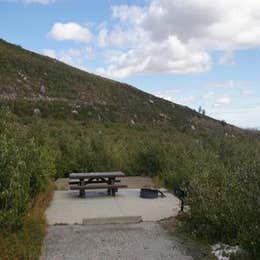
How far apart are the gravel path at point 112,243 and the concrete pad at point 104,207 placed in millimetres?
680

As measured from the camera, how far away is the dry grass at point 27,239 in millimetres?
6750

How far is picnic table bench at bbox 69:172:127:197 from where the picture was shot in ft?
39.0

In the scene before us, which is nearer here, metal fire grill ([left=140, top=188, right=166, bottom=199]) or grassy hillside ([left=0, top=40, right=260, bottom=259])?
grassy hillside ([left=0, top=40, right=260, bottom=259])

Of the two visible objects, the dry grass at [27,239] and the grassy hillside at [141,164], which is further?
the grassy hillside at [141,164]

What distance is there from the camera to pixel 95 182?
1257cm

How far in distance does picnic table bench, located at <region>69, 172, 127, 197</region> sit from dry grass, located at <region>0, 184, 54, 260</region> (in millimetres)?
2396

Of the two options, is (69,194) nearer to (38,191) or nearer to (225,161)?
(38,191)

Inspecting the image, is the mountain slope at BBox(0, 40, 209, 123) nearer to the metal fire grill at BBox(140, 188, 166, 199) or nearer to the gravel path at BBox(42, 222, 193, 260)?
the metal fire grill at BBox(140, 188, 166, 199)

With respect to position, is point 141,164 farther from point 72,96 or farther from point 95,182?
point 72,96

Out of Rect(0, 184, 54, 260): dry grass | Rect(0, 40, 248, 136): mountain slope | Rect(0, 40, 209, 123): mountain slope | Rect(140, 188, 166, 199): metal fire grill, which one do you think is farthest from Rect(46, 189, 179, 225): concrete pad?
Rect(0, 40, 209, 123): mountain slope

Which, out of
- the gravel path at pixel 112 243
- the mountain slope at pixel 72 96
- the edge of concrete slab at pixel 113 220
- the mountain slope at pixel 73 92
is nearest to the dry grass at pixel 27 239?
the gravel path at pixel 112 243

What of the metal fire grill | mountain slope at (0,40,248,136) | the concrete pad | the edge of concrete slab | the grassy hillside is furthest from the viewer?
mountain slope at (0,40,248,136)

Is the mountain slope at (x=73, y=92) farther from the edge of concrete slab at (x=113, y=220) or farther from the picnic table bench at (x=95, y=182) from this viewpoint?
the edge of concrete slab at (x=113, y=220)

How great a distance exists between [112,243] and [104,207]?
9.53ft
